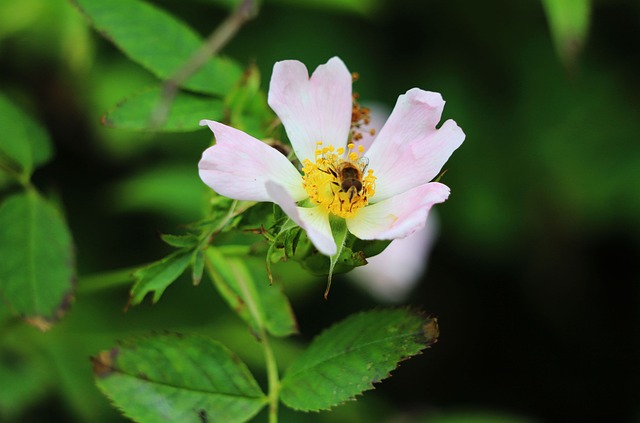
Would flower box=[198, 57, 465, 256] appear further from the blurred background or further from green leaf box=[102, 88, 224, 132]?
the blurred background

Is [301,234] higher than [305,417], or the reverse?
[301,234]

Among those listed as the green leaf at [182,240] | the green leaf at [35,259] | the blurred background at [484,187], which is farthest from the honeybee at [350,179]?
the blurred background at [484,187]

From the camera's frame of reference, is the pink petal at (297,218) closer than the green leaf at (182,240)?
Yes

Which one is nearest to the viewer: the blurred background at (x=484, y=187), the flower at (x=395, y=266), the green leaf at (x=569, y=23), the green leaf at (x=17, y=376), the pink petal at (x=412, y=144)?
the pink petal at (x=412, y=144)

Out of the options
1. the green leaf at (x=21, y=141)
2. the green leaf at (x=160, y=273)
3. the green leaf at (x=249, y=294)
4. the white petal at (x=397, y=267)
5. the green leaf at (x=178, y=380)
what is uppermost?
the green leaf at (x=21, y=141)

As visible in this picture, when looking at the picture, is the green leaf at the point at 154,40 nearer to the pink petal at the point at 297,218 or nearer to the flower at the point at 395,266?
the pink petal at the point at 297,218

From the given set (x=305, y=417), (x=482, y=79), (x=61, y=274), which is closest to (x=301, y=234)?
(x=61, y=274)

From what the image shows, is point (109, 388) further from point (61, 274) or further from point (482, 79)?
point (482, 79)

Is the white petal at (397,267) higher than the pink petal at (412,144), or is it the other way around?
the pink petal at (412,144)
